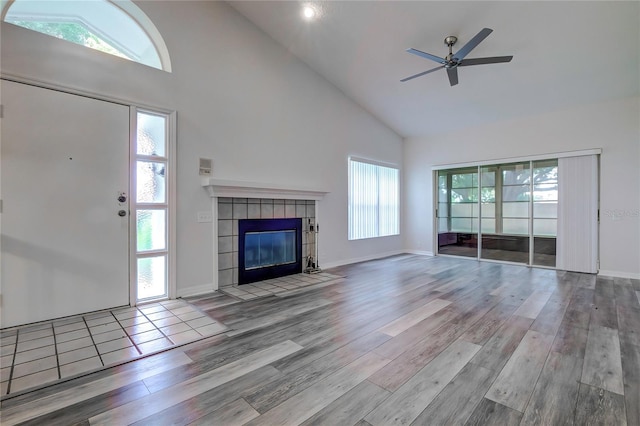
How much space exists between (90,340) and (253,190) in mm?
2420

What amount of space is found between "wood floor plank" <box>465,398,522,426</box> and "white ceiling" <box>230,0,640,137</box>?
4050mm

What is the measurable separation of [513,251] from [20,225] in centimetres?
743

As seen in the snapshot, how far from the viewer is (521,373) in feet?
6.40

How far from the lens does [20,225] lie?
2648mm

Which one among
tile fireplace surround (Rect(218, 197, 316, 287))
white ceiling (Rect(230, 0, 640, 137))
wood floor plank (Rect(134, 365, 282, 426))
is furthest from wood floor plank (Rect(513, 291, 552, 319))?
tile fireplace surround (Rect(218, 197, 316, 287))

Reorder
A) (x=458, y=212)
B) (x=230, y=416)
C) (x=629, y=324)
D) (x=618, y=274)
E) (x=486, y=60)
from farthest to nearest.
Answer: (x=458, y=212) → (x=618, y=274) → (x=486, y=60) → (x=629, y=324) → (x=230, y=416)

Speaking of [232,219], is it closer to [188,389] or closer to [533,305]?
[188,389]

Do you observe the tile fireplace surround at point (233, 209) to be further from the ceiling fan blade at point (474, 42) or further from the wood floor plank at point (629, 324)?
the wood floor plank at point (629, 324)

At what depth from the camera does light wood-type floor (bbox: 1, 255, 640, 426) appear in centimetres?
156

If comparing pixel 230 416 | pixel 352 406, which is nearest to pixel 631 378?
pixel 352 406

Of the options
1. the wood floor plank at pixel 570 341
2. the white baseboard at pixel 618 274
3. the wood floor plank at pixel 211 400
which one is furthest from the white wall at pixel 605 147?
the wood floor plank at pixel 211 400

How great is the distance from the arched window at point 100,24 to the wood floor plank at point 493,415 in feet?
14.4

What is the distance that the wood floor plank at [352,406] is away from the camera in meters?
1.50

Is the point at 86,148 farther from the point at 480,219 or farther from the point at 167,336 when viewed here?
the point at 480,219
